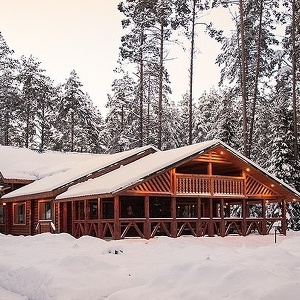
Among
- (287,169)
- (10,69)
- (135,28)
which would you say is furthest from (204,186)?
(10,69)

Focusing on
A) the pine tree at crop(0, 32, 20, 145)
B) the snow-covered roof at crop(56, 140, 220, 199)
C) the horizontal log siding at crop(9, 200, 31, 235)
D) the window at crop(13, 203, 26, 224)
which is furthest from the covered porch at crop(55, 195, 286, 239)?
the pine tree at crop(0, 32, 20, 145)

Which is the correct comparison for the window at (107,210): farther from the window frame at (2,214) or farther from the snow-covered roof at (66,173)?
the window frame at (2,214)

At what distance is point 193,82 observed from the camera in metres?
36.3

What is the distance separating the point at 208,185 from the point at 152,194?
320 cm

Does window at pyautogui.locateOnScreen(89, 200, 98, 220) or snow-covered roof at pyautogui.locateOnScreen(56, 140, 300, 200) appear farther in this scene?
window at pyautogui.locateOnScreen(89, 200, 98, 220)

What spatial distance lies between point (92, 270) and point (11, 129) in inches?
1729

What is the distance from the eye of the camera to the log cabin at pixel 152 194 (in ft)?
71.0

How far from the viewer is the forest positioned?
32.0 metres

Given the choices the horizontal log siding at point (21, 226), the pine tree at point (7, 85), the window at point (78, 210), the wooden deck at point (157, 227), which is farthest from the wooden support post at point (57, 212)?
the pine tree at point (7, 85)

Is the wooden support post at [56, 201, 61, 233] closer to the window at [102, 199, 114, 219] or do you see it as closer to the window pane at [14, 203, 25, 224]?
the window at [102, 199, 114, 219]

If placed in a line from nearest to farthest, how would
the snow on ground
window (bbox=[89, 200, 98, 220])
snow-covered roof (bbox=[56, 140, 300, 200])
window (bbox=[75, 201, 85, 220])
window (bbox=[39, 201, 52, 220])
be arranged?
1. the snow on ground
2. snow-covered roof (bbox=[56, 140, 300, 200])
3. window (bbox=[75, 201, 85, 220])
4. window (bbox=[39, 201, 52, 220])
5. window (bbox=[89, 200, 98, 220])

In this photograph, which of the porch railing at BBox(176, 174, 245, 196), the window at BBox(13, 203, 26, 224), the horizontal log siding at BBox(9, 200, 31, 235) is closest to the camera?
the porch railing at BBox(176, 174, 245, 196)

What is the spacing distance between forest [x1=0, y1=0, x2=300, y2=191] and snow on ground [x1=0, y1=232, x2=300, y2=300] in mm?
16447

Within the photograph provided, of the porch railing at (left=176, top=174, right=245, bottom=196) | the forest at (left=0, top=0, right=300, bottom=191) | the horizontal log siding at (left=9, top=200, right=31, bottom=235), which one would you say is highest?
the forest at (left=0, top=0, right=300, bottom=191)
